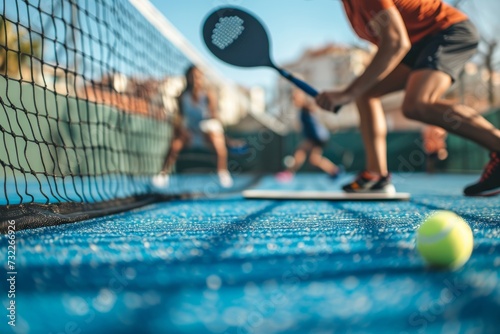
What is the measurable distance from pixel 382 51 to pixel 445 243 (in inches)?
51.6

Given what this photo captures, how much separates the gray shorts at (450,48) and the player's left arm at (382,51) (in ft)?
0.88

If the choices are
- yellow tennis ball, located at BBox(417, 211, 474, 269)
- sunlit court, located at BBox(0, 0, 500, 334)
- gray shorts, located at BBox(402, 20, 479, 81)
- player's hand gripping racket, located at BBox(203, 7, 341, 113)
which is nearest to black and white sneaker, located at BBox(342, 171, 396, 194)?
sunlit court, located at BBox(0, 0, 500, 334)

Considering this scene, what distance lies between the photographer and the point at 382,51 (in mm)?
2049

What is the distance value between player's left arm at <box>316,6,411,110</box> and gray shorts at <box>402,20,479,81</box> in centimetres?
27

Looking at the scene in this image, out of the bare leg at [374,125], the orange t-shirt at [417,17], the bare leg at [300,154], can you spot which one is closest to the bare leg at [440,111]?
the orange t-shirt at [417,17]

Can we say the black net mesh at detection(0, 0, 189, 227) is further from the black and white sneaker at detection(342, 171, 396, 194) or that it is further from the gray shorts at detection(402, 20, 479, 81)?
the gray shorts at detection(402, 20, 479, 81)

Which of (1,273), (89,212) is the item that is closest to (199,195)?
(89,212)

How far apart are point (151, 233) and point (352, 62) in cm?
1550

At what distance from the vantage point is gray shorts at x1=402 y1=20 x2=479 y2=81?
2270 mm

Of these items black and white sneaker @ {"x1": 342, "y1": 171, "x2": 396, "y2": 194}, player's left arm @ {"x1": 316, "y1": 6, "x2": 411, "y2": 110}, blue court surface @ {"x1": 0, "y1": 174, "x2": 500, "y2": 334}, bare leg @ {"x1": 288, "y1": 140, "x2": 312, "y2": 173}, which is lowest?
bare leg @ {"x1": 288, "y1": 140, "x2": 312, "y2": 173}

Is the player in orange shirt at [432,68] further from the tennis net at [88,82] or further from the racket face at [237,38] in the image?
the tennis net at [88,82]

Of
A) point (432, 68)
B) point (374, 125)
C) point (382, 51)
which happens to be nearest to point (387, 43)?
point (382, 51)

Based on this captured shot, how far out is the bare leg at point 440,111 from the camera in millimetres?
2266

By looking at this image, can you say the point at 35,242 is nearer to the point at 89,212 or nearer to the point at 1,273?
the point at 1,273
